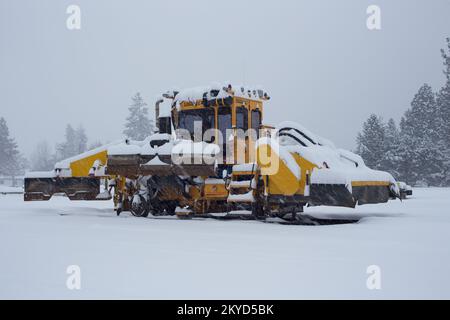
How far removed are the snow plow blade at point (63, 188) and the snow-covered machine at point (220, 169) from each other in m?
0.03

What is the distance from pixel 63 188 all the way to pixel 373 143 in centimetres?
3778

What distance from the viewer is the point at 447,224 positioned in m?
10.4

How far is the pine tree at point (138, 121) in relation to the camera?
237ft

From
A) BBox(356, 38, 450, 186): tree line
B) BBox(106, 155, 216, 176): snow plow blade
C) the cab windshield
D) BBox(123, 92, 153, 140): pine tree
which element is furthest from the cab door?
BBox(123, 92, 153, 140): pine tree

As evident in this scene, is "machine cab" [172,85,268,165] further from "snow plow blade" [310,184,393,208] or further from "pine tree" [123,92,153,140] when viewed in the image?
"pine tree" [123,92,153,140]

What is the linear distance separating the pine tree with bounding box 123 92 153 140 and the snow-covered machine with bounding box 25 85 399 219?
57.4 meters

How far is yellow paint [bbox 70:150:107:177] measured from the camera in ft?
49.6

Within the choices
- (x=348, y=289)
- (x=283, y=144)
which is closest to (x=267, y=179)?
(x=283, y=144)

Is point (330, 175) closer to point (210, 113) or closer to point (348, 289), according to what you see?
point (210, 113)

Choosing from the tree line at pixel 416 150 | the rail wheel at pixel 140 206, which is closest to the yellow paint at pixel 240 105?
the rail wheel at pixel 140 206

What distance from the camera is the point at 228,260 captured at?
6.68 metres

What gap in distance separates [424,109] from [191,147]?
4878cm

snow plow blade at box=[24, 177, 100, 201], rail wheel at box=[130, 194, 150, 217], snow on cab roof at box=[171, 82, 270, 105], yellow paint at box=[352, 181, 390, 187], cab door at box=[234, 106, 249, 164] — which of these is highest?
snow on cab roof at box=[171, 82, 270, 105]

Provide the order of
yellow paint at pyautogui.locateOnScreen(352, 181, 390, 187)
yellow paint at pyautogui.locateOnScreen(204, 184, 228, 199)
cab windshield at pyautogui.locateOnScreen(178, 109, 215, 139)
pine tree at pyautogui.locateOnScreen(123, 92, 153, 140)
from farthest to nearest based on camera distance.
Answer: pine tree at pyautogui.locateOnScreen(123, 92, 153, 140) → cab windshield at pyautogui.locateOnScreen(178, 109, 215, 139) → yellow paint at pyautogui.locateOnScreen(204, 184, 228, 199) → yellow paint at pyautogui.locateOnScreen(352, 181, 390, 187)
